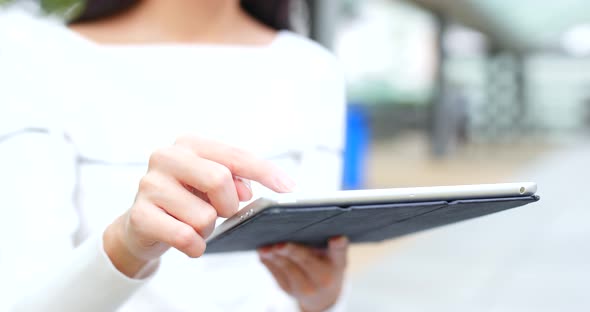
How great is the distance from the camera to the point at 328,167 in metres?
1.07

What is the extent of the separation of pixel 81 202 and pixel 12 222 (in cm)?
13

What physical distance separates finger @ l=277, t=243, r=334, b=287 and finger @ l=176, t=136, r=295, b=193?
23cm

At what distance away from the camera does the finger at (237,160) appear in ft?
2.03

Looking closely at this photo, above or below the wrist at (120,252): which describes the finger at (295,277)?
below

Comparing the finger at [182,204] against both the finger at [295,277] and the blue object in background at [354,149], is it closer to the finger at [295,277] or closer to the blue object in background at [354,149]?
the finger at [295,277]

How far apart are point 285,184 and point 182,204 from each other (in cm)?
11

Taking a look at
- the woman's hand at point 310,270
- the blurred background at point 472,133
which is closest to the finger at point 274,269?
the woman's hand at point 310,270

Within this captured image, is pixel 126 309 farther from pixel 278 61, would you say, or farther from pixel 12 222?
pixel 278 61

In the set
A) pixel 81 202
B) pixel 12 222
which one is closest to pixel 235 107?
pixel 81 202

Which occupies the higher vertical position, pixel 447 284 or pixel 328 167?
pixel 328 167

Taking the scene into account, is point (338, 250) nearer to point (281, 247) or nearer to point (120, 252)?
point (281, 247)

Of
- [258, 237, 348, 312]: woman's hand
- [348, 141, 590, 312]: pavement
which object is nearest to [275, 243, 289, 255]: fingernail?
[258, 237, 348, 312]: woman's hand

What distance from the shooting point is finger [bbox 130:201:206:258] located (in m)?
0.59

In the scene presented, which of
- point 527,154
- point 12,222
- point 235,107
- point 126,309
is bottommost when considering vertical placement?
point 527,154
